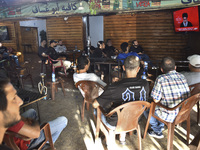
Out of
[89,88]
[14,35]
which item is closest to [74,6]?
[89,88]

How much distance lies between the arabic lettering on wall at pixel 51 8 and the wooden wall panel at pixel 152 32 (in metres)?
3.45

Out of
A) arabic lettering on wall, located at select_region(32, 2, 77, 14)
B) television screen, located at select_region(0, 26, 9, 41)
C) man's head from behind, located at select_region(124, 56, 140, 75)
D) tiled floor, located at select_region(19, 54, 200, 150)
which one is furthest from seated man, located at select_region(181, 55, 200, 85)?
television screen, located at select_region(0, 26, 9, 41)

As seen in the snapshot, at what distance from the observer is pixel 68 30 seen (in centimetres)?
877

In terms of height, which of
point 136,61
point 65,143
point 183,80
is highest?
point 136,61

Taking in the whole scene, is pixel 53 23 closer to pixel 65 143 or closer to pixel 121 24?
pixel 121 24

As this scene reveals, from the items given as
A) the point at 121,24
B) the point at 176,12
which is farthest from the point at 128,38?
the point at 176,12

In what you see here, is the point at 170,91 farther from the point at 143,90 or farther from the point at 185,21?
the point at 185,21

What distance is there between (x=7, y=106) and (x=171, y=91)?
183 centimetres

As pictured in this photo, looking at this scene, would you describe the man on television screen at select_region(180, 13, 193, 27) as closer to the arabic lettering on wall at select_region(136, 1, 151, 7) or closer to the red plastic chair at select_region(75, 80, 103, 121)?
the arabic lettering on wall at select_region(136, 1, 151, 7)

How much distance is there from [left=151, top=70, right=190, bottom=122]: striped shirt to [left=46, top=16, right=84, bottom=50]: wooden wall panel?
718cm

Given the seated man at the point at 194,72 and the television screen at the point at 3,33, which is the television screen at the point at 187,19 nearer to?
the seated man at the point at 194,72

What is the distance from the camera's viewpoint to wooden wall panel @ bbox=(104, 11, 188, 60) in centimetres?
684

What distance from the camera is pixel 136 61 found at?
1860 mm

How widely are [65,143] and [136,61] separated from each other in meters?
1.58
